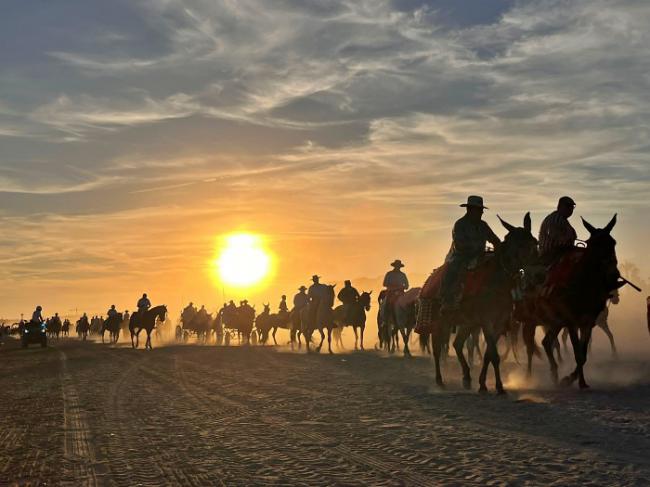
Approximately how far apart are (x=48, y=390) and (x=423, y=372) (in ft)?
27.1

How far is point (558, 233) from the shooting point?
1305cm

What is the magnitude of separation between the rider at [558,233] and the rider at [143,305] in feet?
95.8

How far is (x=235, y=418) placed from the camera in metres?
10.1

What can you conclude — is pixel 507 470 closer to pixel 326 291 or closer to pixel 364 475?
pixel 364 475

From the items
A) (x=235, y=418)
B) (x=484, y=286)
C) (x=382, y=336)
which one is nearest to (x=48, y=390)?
(x=235, y=418)

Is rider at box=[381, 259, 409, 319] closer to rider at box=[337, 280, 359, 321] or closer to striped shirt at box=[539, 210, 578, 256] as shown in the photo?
rider at box=[337, 280, 359, 321]

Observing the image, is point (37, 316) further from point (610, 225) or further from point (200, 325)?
point (610, 225)

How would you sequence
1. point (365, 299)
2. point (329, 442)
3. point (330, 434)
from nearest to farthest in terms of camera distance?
point (329, 442), point (330, 434), point (365, 299)

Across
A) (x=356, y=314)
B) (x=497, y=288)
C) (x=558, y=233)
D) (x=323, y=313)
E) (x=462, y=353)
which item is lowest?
(x=462, y=353)

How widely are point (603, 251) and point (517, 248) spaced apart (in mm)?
1476

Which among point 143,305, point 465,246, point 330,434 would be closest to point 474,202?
point 465,246

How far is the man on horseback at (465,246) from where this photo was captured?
12.5m

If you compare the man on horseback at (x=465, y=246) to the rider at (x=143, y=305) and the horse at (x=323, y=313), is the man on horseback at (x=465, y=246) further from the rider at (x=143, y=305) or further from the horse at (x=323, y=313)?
the rider at (x=143, y=305)

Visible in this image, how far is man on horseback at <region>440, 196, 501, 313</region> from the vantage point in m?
12.5
